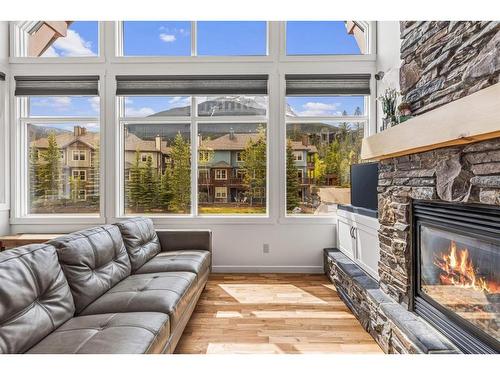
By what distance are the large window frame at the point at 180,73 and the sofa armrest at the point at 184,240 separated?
692 mm

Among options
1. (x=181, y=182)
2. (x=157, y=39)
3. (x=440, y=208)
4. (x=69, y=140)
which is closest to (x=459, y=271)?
(x=440, y=208)

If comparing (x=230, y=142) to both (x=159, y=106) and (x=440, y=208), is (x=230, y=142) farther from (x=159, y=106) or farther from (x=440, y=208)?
(x=440, y=208)

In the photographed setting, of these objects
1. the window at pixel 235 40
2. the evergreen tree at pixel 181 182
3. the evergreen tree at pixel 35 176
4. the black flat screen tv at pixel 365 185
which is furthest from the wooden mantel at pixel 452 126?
the evergreen tree at pixel 35 176

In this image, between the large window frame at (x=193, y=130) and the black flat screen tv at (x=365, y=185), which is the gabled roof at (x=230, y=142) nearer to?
the large window frame at (x=193, y=130)

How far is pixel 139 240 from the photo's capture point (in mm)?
3107

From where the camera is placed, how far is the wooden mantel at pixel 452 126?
1.33m

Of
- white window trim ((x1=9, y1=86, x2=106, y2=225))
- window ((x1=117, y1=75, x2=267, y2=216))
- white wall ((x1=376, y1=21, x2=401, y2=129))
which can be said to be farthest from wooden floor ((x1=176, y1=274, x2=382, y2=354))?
white wall ((x1=376, y1=21, x2=401, y2=129))

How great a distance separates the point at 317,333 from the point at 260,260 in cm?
178

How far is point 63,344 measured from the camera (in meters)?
1.53

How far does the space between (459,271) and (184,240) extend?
8.41ft

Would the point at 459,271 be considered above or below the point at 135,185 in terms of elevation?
below

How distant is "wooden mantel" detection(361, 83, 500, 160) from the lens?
133cm

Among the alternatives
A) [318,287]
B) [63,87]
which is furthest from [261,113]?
[63,87]
